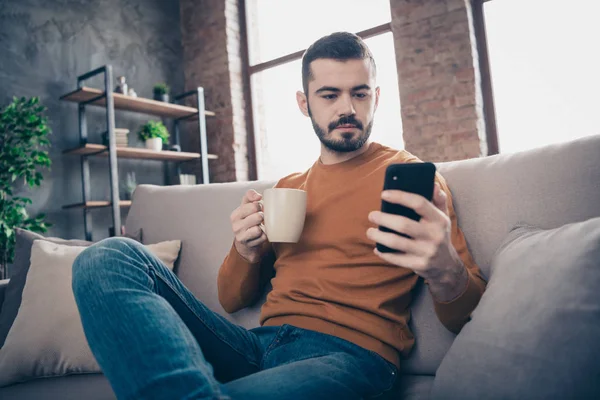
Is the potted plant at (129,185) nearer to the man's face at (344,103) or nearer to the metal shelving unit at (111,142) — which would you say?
the metal shelving unit at (111,142)

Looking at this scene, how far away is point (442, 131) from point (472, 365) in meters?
2.84

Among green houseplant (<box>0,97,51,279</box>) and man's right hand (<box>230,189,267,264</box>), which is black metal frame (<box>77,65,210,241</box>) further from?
man's right hand (<box>230,189,267,264</box>)

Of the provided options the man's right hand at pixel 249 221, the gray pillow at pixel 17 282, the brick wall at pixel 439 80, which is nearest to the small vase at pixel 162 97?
the brick wall at pixel 439 80

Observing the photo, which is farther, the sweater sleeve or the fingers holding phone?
the sweater sleeve

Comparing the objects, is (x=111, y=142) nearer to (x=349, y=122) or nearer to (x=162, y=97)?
(x=162, y=97)

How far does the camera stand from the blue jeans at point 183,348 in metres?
0.67

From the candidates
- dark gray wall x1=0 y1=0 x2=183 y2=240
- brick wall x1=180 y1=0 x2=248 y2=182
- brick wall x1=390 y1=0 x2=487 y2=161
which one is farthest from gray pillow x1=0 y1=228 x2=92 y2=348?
brick wall x1=180 y1=0 x2=248 y2=182

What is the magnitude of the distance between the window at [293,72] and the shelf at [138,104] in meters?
0.62

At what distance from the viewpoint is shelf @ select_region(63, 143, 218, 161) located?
3.70 metres

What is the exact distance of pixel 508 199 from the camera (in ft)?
3.53

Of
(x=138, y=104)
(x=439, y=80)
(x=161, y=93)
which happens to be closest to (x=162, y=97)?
(x=161, y=93)

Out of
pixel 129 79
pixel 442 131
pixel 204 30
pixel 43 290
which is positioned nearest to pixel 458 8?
pixel 442 131

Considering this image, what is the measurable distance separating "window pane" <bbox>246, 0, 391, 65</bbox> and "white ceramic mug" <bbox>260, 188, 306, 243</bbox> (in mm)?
3373

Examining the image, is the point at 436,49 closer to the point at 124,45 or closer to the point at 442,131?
the point at 442,131
